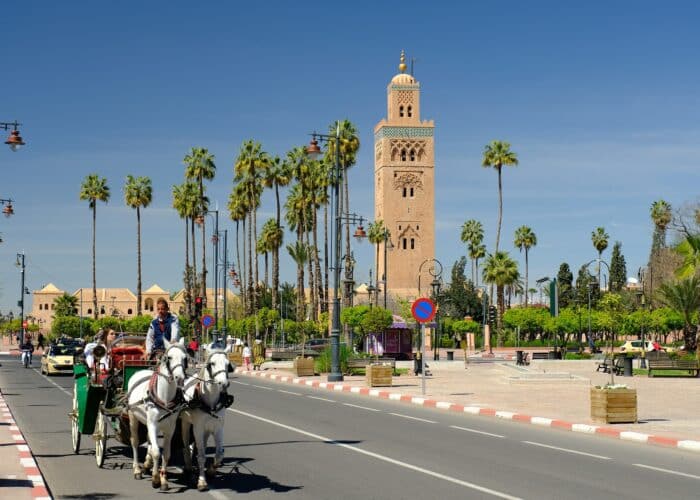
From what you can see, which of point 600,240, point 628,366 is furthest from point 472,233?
point 628,366

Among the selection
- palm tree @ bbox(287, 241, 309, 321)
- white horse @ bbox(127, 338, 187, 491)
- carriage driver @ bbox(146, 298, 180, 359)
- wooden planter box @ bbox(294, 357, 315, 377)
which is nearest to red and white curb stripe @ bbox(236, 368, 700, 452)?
wooden planter box @ bbox(294, 357, 315, 377)

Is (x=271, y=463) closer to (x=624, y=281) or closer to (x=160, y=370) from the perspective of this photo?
(x=160, y=370)

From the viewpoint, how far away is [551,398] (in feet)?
87.7

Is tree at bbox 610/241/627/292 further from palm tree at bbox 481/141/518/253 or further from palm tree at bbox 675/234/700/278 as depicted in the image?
palm tree at bbox 675/234/700/278

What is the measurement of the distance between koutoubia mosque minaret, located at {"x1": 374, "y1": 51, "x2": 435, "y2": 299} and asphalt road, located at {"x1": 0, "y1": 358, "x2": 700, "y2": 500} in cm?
10513

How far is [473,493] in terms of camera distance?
10.4 metres

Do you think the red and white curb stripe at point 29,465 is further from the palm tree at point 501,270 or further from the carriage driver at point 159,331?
the palm tree at point 501,270

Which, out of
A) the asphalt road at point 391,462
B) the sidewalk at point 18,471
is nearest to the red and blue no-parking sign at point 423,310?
the asphalt road at point 391,462

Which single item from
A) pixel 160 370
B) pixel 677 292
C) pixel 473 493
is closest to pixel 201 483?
pixel 160 370

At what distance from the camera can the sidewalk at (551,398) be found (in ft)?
58.9

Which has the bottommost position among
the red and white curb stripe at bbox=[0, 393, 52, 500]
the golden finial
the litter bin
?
the litter bin

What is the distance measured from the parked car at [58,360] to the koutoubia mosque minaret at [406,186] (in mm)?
84524

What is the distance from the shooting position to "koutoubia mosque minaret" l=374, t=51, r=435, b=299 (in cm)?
12650

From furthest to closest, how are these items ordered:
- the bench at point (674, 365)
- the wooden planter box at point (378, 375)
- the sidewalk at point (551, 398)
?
the bench at point (674, 365) < the wooden planter box at point (378, 375) < the sidewalk at point (551, 398)
